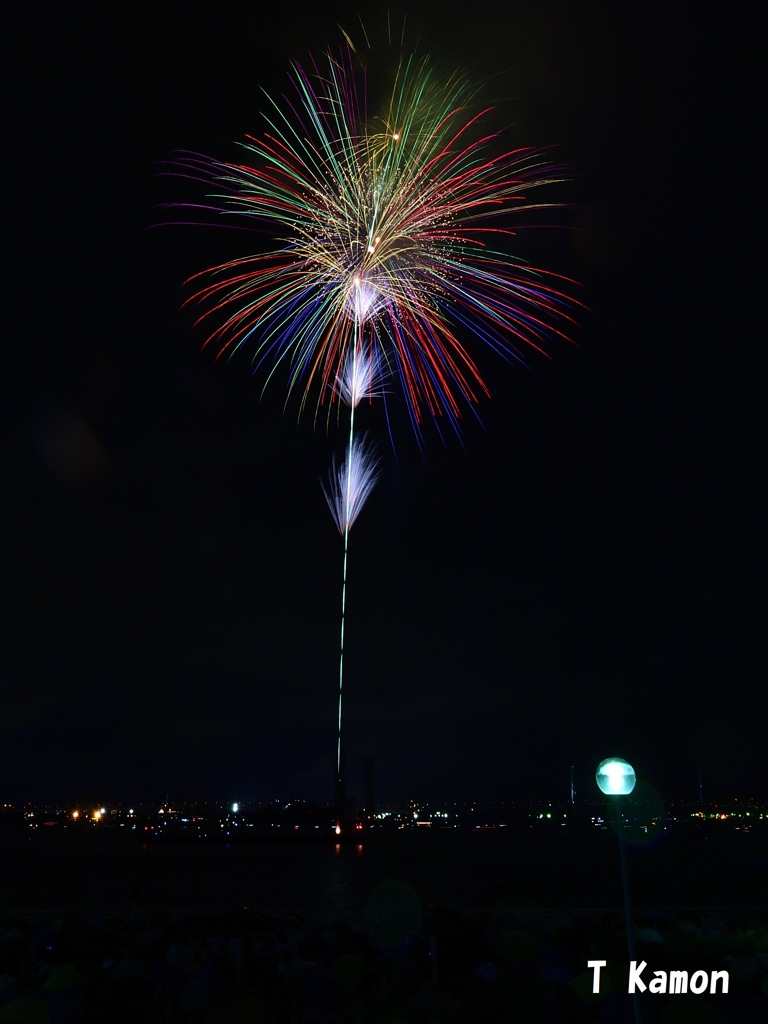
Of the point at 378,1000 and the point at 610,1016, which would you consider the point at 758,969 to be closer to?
the point at 610,1016

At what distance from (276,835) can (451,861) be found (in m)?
70.5

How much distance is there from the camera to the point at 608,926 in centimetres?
2002

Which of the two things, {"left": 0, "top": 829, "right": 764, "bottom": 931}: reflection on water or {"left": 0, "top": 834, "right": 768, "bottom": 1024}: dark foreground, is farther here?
{"left": 0, "top": 829, "right": 764, "bottom": 931}: reflection on water

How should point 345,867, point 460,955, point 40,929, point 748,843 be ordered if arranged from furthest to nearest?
point 748,843, point 345,867, point 40,929, point 460,955

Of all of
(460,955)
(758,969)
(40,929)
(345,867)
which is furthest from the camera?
(345,867)

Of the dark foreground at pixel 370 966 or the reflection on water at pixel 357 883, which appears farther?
the reflection on water at pixel 357 883

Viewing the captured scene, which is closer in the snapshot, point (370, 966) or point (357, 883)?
point (370, 966)

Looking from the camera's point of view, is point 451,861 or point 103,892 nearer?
point 103,892

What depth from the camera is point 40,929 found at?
1906 cm

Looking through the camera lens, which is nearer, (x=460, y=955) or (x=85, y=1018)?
(x=85, y=1018)

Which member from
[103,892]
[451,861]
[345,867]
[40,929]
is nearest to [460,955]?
[40,929]

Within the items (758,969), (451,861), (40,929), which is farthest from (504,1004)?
(451,861)

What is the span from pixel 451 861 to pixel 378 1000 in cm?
8747

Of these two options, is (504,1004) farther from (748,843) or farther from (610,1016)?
(748,843)
